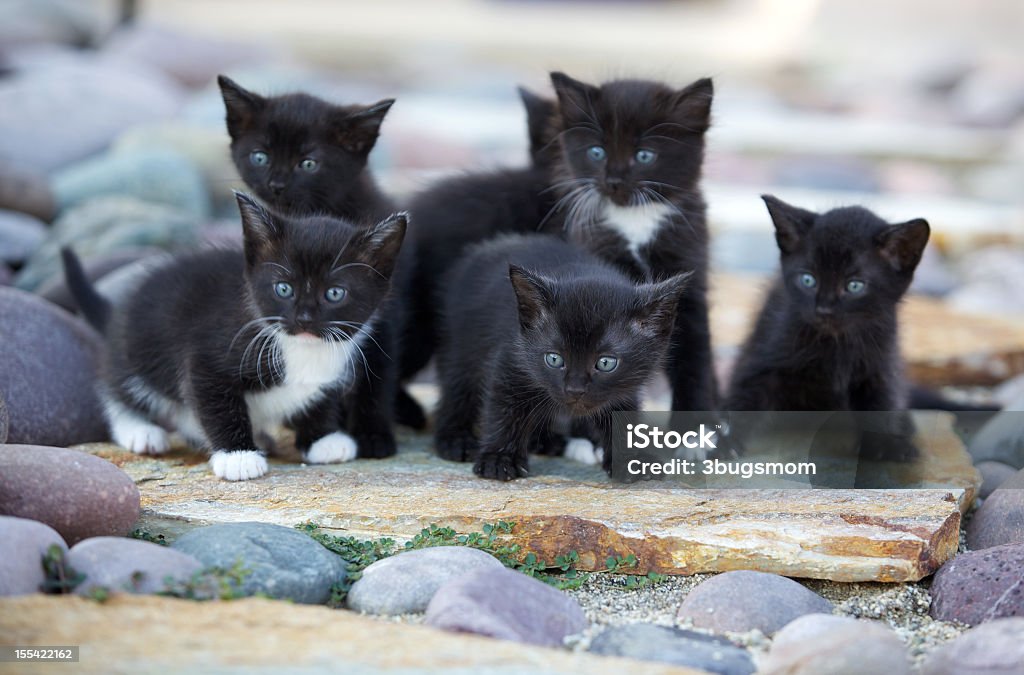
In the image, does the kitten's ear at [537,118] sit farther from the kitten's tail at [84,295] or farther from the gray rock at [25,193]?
the gray rock at [25,193]

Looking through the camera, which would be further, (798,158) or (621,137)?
(798,158)

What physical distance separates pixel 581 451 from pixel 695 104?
125 centimetres

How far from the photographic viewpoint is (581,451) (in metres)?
4.11

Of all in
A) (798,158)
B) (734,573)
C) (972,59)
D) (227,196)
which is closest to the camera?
(734,573)

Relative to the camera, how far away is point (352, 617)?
9.30 ft

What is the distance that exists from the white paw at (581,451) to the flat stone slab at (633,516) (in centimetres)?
32

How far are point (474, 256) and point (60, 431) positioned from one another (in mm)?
1560

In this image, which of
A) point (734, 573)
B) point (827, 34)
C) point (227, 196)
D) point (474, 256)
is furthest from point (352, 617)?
point (827, 34)

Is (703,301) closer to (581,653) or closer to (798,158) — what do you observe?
(581,653)

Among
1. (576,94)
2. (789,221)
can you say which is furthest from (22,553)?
(789,221)

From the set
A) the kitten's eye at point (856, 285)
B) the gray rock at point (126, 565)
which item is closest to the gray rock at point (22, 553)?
the gray rock at point (126, 565)

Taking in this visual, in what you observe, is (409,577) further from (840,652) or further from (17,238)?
(17,238)

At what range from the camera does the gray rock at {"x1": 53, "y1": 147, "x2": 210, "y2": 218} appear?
6.82 m

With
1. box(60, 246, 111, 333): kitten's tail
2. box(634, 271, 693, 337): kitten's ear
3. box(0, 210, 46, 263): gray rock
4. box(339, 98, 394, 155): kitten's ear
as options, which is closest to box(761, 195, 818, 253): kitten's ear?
box(634, 271, 693, 337): kitten's ear
